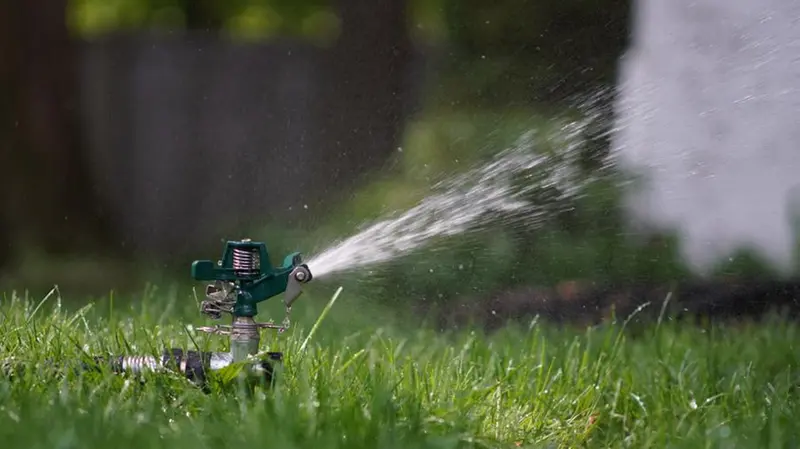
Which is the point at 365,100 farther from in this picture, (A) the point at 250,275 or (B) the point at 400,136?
(A) the point at 250,275

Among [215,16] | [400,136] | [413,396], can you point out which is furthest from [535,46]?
[215,16]

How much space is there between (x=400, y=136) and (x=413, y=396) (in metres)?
2.70

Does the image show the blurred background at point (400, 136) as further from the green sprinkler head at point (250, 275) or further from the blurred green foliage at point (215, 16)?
the green sprinkler head at point (250, 275)

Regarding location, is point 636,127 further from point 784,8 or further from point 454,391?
point 454,391

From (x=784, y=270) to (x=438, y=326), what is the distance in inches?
Result: 43.4

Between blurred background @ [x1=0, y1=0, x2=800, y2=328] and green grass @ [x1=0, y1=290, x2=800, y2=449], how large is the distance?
0.96 meters

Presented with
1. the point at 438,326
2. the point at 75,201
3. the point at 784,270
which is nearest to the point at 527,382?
the point at 438,326

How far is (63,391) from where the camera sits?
7.47ft

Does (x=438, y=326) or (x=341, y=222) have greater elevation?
(x=341, y=222)

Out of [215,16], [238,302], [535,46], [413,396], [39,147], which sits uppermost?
[215,16]

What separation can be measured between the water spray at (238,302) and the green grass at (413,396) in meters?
0.05

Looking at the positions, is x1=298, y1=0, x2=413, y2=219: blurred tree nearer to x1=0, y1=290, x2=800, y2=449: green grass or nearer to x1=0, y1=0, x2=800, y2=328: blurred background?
x1=0, y1=0, x2=800, y2=328: blurred background

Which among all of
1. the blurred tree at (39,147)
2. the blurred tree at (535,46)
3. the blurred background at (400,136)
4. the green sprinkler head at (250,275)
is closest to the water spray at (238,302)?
the green sprinkler head at (250,275)

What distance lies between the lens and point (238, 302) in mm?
2467
